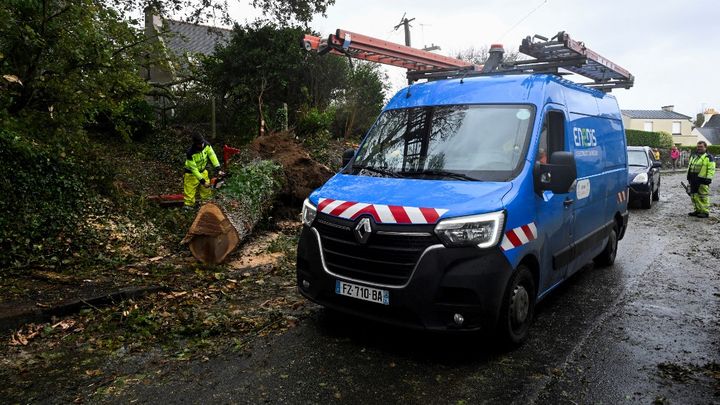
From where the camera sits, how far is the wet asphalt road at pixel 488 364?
10.9 feet

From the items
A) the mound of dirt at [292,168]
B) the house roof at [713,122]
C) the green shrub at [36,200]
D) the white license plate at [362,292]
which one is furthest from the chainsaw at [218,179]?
the house roof at [713,122]

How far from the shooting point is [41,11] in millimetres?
5488

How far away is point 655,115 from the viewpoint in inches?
2928

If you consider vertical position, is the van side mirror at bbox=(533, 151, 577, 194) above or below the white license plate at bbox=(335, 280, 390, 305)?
above

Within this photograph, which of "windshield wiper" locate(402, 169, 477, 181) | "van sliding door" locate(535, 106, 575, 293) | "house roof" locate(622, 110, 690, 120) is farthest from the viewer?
"house roof" locate(622, 110, 690, 120)

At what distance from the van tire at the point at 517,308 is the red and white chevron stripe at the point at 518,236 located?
0.24 meters

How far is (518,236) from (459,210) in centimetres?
62

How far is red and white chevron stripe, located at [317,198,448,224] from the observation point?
352cm

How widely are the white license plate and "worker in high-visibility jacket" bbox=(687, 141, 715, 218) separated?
441 inches

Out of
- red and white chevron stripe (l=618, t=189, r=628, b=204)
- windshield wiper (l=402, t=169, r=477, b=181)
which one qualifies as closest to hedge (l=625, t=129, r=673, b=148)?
red and white chevron stripe (l=618, t=189, r=628, b=204)

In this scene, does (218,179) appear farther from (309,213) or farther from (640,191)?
(640,191)

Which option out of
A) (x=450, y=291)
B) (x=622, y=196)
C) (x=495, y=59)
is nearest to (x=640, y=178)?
(x=622, y=196)

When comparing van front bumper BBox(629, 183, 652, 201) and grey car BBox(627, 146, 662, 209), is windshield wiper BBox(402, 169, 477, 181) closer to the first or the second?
grey car BBox(627, 146, 662, 209)

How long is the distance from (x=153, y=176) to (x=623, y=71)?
11.1m
